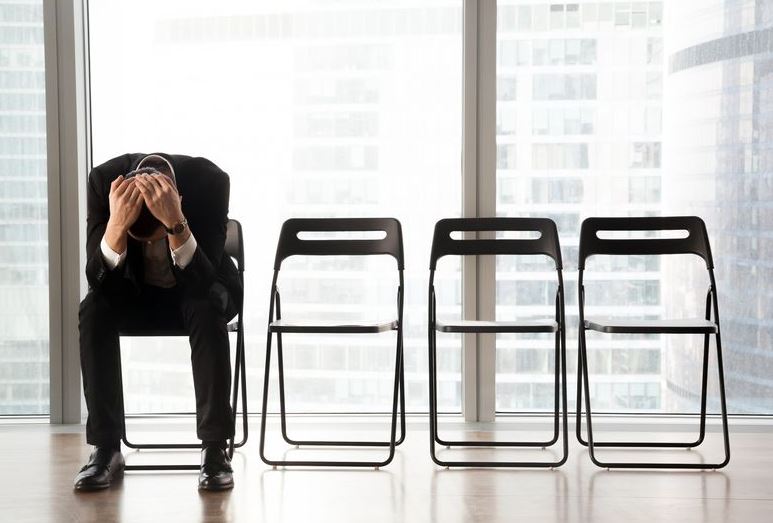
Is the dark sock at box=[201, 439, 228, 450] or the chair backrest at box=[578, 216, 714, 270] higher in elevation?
the chair backrest at box=[578, 216, 714, 270]

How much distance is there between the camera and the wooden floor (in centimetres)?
229

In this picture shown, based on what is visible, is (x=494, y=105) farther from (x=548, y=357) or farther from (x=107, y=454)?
(x=107, y=454)

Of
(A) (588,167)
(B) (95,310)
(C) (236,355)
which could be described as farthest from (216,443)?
(A) (588,167)

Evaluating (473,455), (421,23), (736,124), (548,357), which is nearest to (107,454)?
(473,455)

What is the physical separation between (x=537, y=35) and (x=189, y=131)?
1.54m

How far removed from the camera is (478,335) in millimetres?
3402

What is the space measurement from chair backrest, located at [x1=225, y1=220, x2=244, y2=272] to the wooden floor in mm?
730

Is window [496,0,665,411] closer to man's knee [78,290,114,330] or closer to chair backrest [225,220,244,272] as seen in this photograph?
chair backrest [225,220,244,272]

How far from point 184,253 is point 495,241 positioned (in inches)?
47.1

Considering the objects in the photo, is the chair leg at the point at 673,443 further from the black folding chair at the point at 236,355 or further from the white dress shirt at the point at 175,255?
the white dress shirt at the point at 175,255

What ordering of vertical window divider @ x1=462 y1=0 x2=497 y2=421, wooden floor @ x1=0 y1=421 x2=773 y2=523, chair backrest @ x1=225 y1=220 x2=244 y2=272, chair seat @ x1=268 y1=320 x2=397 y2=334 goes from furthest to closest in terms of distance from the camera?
vertical window divider @ x1=462 y1=0 x2=497 y2=421 < chair backrest @ x1=225 y1=220 x2=244 y2=272 < chair seat @ x1=268 y1=320 x2=397 y2=334 < wooden floor @ x1=0 y1=421 x2=773 y2=523

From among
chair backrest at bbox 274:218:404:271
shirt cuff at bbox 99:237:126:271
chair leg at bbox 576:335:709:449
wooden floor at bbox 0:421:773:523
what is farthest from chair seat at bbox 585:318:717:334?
shirt cuff at bbox 99:237:126:271

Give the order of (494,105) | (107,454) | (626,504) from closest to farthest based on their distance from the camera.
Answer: (626,504), (107,454), (494,105)

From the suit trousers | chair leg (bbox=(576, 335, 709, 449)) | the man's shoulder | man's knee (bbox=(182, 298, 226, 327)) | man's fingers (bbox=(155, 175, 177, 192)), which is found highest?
the man's shoulder
